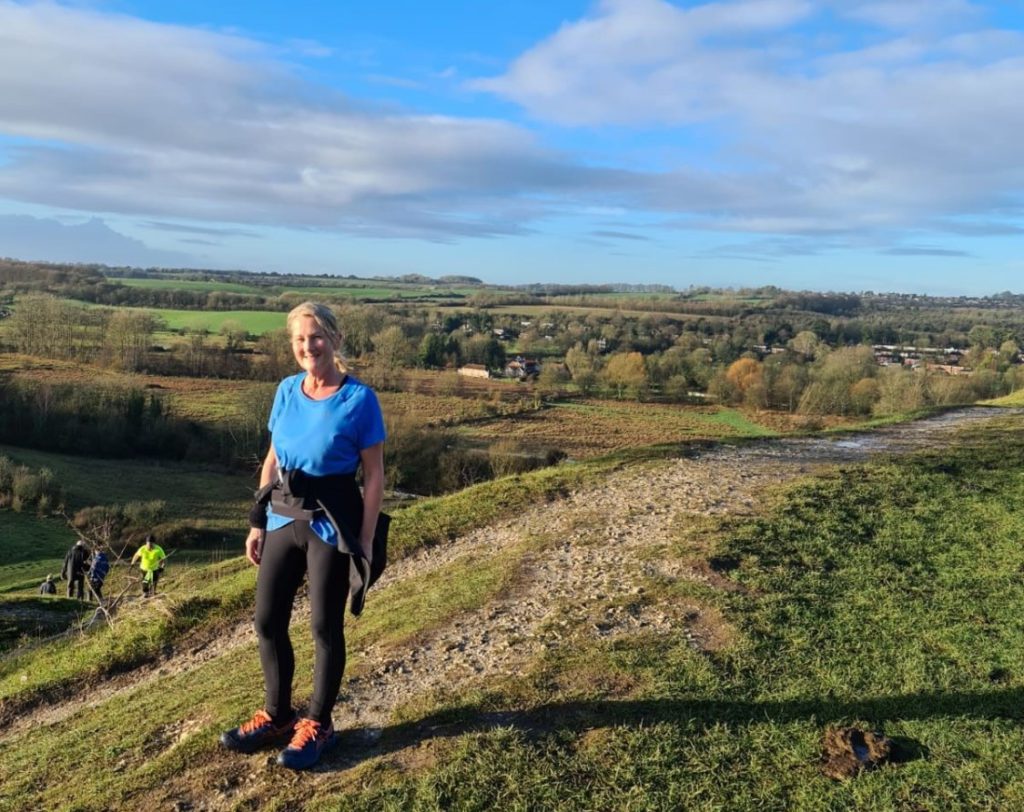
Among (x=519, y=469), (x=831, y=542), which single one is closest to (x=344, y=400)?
(x=831, y=542)

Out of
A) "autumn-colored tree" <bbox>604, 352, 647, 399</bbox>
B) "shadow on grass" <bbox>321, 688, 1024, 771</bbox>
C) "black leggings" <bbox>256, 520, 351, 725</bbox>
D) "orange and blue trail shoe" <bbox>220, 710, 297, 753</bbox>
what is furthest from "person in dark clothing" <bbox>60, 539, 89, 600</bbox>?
"autumn-colored tree" <bbox>604, 352, 647, 399</bbox>

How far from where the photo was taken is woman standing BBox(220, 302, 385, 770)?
3.83m

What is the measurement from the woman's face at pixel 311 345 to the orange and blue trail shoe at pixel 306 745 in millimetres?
1965

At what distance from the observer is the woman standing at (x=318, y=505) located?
12.6 ft

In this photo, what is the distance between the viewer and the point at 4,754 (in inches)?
208

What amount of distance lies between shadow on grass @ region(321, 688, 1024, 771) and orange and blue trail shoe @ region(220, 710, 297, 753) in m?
0.35

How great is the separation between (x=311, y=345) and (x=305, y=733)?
212cm

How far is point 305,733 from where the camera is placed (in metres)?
4.09

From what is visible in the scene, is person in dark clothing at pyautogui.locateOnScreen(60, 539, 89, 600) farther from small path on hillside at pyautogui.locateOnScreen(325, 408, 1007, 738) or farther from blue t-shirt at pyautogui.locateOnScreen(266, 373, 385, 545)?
blue t-shirt at pyautogui.locateOnScreen(266, 373, 385, 545)

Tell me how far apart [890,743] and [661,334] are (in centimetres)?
9400

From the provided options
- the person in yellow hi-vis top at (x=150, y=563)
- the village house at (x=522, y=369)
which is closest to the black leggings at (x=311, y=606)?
the person in yellow hi-vis top at (x=150, y=563)

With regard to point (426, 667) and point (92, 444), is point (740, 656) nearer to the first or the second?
point (426, 667)

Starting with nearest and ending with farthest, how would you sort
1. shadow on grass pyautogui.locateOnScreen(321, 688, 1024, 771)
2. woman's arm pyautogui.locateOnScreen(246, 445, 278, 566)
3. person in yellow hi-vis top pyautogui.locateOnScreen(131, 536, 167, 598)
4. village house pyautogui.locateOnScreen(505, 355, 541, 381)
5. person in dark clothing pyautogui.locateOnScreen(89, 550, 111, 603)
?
woman's arm pyautogui.locateOnScreen(246, 445, 278, 566) < shadow on grass pyautogui.locateOnScreen(321, 688, 1024, 771) < person in yellow hi-vis top pyautogui.locateOnScreen(131, 536, 167, 598) < person in dark clothing pyautogui.locateOnScreen(89, 550, 111, 603) < village house pyautogui.locateOnScreen(505, 355, 541, 381)

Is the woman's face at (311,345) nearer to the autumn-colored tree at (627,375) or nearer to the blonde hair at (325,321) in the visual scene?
the blonde hair at (325,321)
